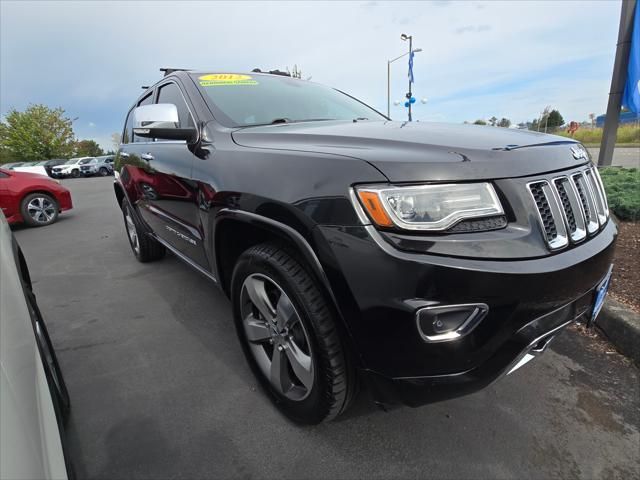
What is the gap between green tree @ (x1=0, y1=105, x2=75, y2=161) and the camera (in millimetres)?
40875

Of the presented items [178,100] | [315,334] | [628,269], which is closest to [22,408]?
[315,334]

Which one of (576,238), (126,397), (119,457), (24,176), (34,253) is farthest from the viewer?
(24,176)

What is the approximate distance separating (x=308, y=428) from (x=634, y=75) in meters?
7.73

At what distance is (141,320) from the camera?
3061 mm

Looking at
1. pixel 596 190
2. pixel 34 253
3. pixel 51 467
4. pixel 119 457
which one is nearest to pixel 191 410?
pixel 119 457

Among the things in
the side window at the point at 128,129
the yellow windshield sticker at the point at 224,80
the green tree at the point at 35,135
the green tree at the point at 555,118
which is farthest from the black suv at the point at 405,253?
the green tree at the point at 555,118

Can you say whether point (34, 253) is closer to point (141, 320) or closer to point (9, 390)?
point (141, 320)

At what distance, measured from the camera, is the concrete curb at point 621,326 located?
2319 millimetres

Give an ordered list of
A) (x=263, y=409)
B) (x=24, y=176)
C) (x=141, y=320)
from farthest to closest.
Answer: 1. (x=24, y=176)
2. (x=141, y=320)
3. (x=263, y=409)

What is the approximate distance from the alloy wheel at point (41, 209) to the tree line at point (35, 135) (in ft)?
144

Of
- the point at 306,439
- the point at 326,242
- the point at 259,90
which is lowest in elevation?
the point at 306,439

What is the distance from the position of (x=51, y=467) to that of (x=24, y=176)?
27.9ft

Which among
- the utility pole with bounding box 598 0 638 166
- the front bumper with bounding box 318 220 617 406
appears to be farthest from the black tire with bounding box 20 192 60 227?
the utility pole with bounding box 598 0 638 166

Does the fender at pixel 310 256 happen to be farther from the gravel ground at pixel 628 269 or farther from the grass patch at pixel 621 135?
the grass patch at pixel 621 135
